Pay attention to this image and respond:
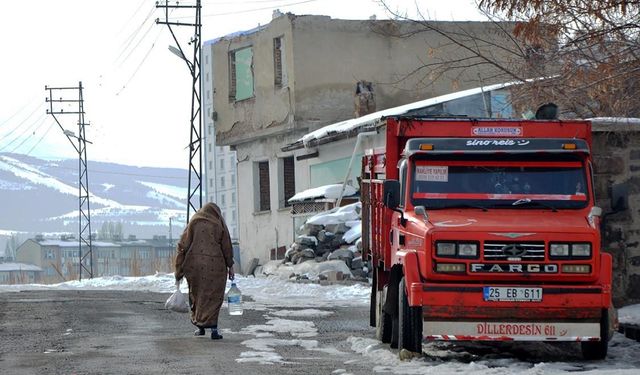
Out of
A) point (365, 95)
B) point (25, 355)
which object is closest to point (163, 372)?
point (25, 355)

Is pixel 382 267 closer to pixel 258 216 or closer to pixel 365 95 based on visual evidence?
pixel 365 95

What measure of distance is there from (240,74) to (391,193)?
35.6 m

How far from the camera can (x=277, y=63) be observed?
155 ft

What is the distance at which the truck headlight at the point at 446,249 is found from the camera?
1334cm

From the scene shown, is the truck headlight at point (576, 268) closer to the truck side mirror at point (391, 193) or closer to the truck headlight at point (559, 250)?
the truck headlight at point (559, 250)

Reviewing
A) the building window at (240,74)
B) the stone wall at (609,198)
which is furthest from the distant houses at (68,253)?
the stone wall at (609,198)

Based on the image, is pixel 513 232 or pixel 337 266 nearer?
pixel 513 232

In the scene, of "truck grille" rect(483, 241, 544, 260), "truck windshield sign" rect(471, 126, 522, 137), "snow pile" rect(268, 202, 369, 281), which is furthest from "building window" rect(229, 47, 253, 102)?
"truck grille" rect(483, 241, 544, 260)

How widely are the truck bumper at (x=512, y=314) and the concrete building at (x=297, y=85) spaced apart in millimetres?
30921

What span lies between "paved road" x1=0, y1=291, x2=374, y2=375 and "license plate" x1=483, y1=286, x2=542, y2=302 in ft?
4.70

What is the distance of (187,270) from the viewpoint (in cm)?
1712

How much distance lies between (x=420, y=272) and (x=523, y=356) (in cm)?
162

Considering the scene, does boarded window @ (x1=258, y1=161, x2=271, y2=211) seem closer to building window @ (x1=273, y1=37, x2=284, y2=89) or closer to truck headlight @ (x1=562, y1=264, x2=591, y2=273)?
building window @ (x1=273, y1=37, x2=284, y2=89)

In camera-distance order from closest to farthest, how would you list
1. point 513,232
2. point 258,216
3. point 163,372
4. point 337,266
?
point 163,372
point 513,232
point 337,266
point 258,216
